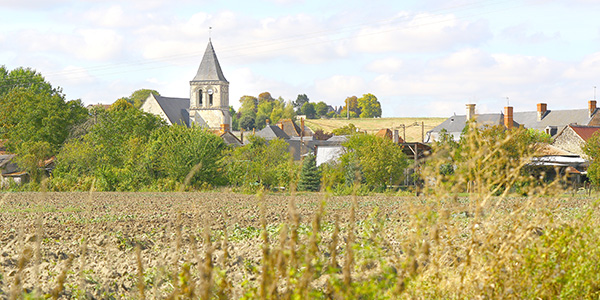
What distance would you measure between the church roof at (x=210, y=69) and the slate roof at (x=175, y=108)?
4.96 meters

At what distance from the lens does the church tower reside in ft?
345

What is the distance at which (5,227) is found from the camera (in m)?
15.5

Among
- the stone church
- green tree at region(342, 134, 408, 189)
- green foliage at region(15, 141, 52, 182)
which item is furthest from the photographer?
the stone church

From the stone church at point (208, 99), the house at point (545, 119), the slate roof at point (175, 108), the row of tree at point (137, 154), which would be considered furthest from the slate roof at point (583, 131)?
the slate roof at point (175, 108)

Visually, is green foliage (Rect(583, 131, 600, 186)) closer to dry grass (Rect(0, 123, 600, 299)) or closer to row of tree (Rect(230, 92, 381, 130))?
dry grass (Rect(0, 123, 600, 299))

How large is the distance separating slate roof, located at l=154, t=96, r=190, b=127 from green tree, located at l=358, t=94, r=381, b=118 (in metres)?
50.4

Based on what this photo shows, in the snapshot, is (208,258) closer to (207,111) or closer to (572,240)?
(572,240)

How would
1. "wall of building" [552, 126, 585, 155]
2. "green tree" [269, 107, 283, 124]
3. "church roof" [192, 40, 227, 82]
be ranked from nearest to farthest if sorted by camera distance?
"wall of building" [552, 126, 585, 155] < "church roof" [192, 40, 227, 82] < "green tree" [269, 107, 283, 124]

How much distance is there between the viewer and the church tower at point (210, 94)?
10512cm

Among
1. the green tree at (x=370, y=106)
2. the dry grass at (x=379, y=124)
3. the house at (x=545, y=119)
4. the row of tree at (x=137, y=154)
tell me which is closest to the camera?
the row of tree at (x=137, y=154)

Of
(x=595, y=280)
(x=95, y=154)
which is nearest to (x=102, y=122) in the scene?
(x=95, y=154)

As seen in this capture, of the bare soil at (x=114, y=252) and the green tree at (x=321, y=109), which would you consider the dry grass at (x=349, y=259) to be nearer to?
the bare soil at (x=114, y=252)

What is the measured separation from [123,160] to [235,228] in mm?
31557

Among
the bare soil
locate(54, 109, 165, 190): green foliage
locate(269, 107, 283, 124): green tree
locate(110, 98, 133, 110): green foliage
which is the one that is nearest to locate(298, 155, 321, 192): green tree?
locate(54, 109, 165, 190): green foliage
